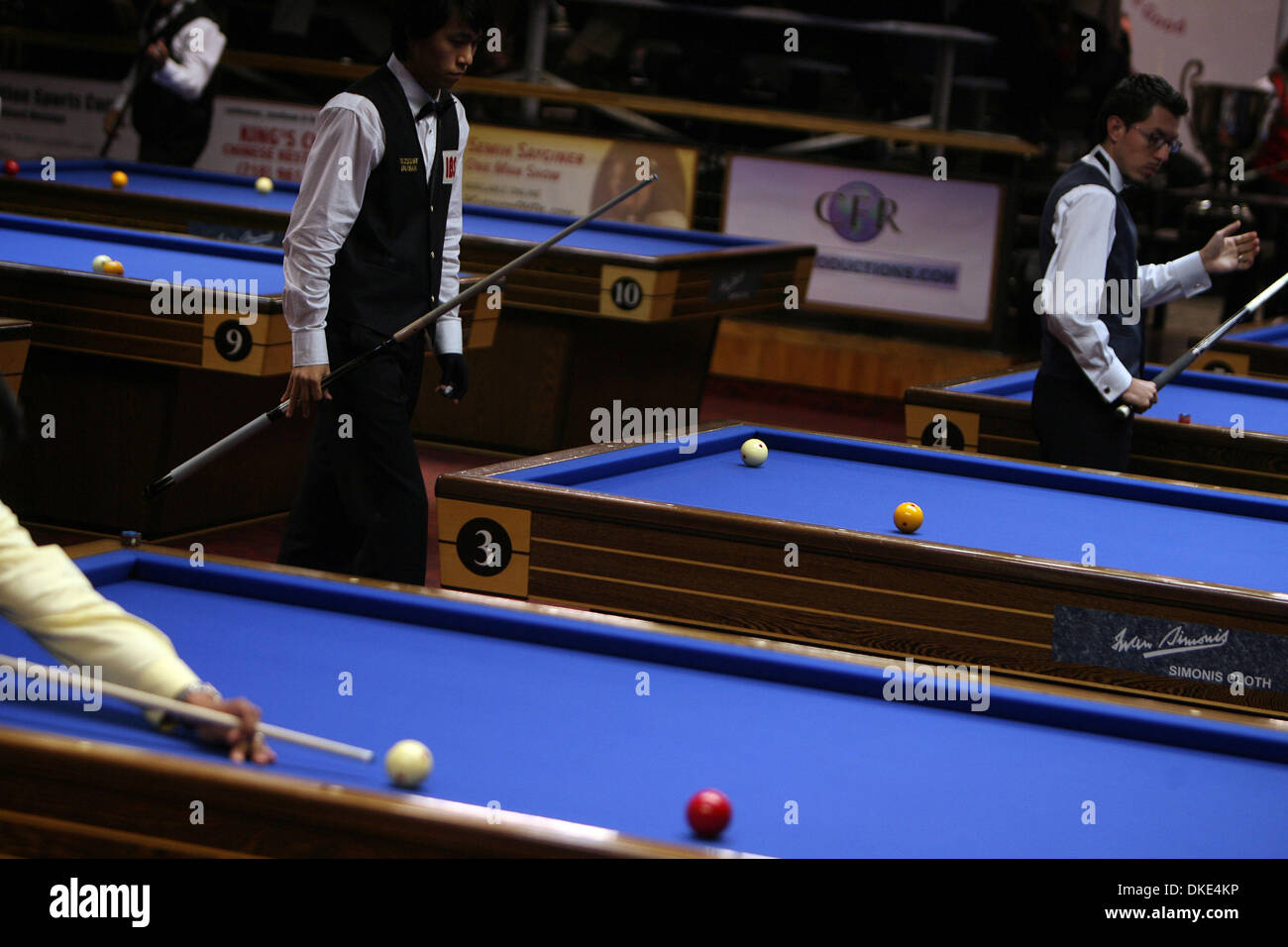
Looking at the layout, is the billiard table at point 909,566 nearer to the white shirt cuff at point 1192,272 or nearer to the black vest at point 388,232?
the black vest at point 388,232

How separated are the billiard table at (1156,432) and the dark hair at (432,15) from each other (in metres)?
1.38

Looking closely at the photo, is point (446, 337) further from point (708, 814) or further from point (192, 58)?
point (192, 58)

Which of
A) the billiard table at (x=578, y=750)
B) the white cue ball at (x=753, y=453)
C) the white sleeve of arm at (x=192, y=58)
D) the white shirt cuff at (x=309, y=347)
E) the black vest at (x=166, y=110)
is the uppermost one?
the white sleeve of arm at (x=192, y=58)

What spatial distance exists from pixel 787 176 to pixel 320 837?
667 cm

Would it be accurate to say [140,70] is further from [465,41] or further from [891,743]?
[891,743]

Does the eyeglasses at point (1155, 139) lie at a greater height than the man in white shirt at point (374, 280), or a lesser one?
greater

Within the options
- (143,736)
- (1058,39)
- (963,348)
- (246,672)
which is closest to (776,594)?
(246,672)

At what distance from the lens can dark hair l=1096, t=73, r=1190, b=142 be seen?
3689 millimetres

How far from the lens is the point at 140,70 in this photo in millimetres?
7590

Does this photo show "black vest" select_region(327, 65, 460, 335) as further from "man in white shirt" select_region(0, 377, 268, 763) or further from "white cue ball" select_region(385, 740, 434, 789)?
"white cue ball" select_region(385, 740, 434, 789)

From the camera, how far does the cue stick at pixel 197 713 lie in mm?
1727

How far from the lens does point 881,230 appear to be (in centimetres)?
779

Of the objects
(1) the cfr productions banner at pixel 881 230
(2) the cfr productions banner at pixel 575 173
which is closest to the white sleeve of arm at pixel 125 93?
(2) the cfr productions banner at pixel 575 173

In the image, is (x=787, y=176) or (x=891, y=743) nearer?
(x=891, y=743)
